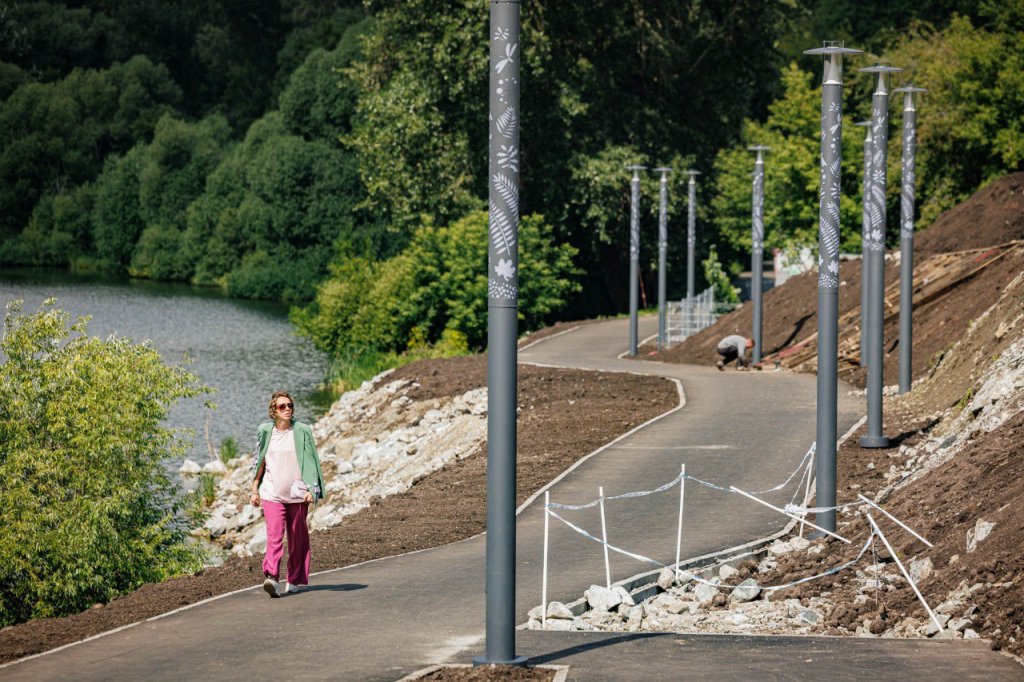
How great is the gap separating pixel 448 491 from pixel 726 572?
7.56 meters

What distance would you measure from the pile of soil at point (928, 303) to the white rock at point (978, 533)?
1731 cm

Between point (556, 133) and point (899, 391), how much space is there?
33714mm

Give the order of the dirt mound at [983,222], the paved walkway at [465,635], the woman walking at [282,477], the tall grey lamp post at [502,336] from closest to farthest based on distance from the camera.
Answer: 1. the tall grey lamp post at [502,336]
2. the paved walkway at [465,635]
3. the woman walking at [282,477]
4. the dirt mound at [983,222]

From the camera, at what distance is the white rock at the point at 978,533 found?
14.9 m

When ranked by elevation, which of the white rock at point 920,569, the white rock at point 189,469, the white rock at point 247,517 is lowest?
the white rock at point 189,469

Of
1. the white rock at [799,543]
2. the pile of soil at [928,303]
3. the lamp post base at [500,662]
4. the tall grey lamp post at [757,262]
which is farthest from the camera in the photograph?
the tall grey lamp post at [757,262]

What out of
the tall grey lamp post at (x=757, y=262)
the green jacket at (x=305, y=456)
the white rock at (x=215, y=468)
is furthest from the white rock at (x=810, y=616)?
the white rock at (x=215, y=468)

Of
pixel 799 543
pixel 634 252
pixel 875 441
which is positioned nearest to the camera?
pixel 799 543

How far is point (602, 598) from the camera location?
14922 mm

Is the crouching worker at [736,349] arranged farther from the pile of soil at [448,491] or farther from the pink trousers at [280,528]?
the pink trousers at [280,528]

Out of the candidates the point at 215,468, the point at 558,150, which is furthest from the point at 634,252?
the point at 558,150

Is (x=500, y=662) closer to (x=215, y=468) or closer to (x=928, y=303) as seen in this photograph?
(x=215, y=468)

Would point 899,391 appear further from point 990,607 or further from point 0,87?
point 0,87

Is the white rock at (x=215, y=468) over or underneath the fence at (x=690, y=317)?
underneath
